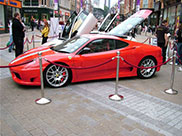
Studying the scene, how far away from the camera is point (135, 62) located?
6.11 meters

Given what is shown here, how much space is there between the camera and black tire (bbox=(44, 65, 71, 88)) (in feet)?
16.6

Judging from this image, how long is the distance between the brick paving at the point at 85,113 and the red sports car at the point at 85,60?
375 mm

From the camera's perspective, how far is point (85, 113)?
383 cm

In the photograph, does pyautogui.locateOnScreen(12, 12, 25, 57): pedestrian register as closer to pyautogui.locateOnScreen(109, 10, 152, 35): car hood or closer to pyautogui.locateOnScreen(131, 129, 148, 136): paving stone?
pyautogui.locateOnScreen(109, 10, 152, 35): car hood

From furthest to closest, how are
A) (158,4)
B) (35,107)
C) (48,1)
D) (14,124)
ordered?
(48,1)
(158,4)
(35,107)
(14,124)

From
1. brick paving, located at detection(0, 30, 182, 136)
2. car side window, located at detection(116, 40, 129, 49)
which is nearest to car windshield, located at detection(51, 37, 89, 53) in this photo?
car side window, located at detection(116, 40, 129, 49)

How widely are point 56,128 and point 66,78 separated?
2144mm

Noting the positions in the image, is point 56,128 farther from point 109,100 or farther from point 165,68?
point 165,68

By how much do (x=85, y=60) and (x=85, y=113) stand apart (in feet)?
6.35

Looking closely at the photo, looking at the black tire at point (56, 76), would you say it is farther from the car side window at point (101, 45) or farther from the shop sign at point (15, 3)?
the shop sign at point (15, 3)

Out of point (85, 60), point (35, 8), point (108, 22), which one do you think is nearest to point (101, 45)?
point (85, 60)

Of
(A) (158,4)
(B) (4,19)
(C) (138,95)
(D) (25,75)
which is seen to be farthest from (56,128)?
(A) (158,4)

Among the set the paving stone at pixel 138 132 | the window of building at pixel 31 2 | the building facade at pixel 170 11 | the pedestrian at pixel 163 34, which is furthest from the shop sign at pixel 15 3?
the paving stone at pixel 138 132

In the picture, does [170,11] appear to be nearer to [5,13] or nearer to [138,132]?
[5,13]
